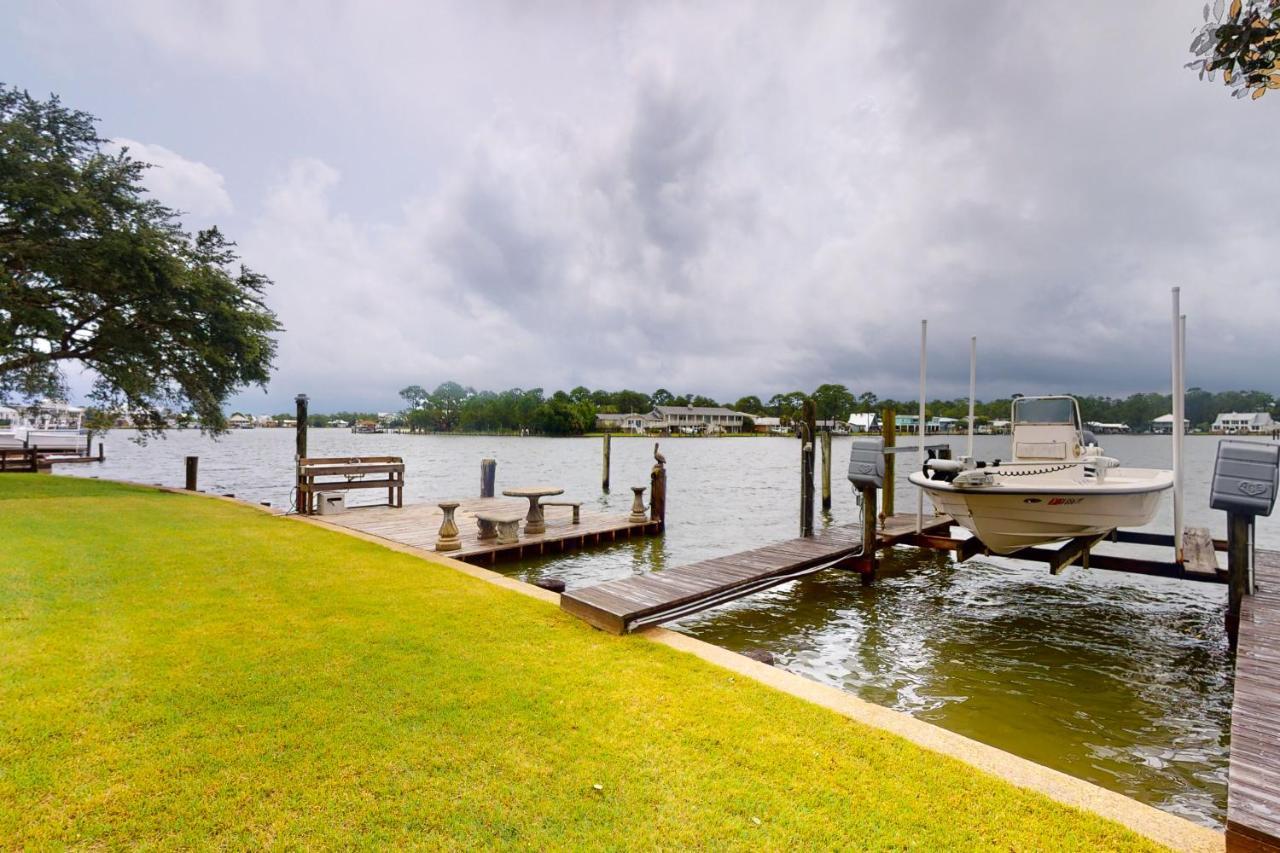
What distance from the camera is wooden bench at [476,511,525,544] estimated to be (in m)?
10.9

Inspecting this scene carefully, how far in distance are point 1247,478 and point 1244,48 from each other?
672cm

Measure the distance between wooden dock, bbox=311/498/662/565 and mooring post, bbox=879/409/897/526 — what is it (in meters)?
5.52

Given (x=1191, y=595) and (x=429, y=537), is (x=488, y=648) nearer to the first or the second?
(x=429, y=537)

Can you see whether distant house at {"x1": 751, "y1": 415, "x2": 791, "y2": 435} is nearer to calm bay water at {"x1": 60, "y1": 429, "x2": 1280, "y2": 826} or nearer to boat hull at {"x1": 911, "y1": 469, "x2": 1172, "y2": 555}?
calm bay water at {"x1": 60, "y1": 429, "x2": 1280, "y2": 826}

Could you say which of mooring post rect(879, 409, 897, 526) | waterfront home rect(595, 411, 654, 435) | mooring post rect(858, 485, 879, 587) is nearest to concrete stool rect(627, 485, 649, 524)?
mooring post rect(879, 409, 897, 526)

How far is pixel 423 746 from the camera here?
326 cm

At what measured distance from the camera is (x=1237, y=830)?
101 inches

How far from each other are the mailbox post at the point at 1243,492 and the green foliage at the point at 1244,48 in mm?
6001

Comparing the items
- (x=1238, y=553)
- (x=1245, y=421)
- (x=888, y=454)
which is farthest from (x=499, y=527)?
(x=1245, y=421)

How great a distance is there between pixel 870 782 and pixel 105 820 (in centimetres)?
372

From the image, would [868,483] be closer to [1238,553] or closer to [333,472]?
[1238,553]

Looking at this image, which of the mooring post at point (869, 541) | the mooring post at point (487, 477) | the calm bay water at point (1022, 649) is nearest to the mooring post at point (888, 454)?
the mooring post at point (869, 541)

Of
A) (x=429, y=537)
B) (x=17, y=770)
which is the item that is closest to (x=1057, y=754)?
(x=17, y=770)

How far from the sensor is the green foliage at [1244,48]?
178 centimetres
